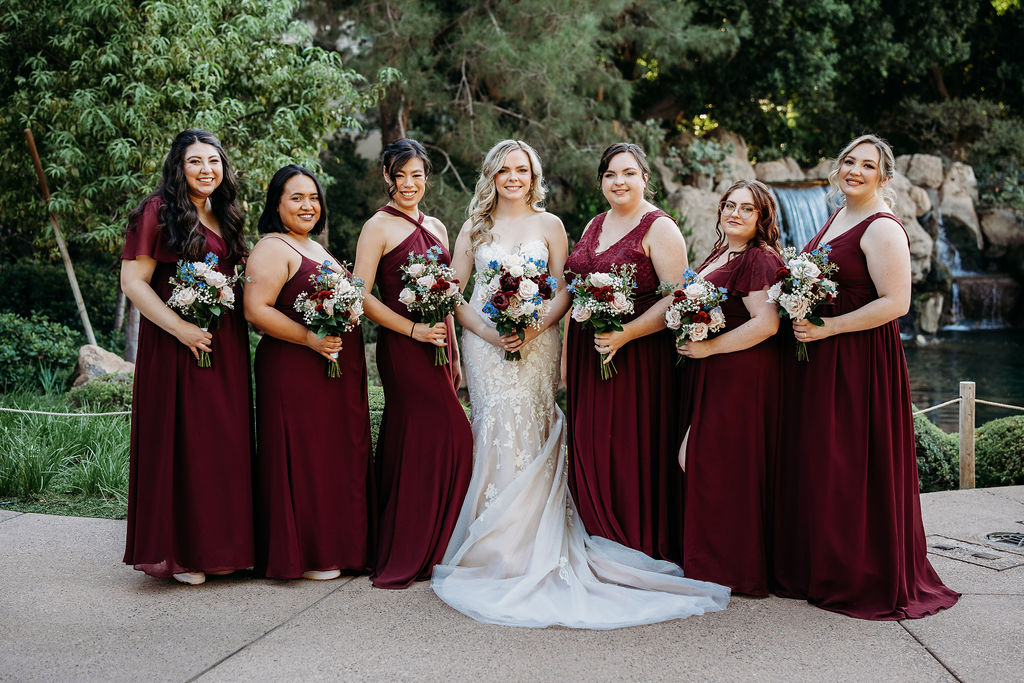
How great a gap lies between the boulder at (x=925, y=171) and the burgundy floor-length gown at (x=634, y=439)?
54.3 ft

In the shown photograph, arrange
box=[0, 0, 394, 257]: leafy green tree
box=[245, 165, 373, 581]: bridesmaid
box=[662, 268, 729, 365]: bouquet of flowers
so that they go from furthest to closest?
1. box=[0, 0, 394, 257]: leafy green tree
2. box=[245, 165, 373, 581]: bridesmaid
3. box=[662, 268, 729, 365]: bouquet of flowers

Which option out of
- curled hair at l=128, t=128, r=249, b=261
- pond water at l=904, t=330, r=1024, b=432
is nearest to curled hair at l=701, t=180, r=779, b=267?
curled hair at l=128, t=128, r=249, b=261

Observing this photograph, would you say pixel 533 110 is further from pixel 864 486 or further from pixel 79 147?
pixel 864 486

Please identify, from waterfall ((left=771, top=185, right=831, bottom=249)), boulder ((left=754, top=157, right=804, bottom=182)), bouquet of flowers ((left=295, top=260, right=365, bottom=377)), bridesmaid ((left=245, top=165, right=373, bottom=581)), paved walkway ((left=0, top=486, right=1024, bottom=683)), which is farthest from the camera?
boulder ((left=754, top=157, right=804, bottom=182))

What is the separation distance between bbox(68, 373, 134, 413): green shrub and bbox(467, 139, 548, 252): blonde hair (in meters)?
5.45

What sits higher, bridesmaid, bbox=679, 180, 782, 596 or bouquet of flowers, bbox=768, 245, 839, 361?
bouquet of flowers, bbox=768, 245, 839, 361

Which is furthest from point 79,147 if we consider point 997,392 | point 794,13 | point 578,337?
point 794,13

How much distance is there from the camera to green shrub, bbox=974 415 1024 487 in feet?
23.2

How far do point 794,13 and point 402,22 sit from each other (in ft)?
34.5

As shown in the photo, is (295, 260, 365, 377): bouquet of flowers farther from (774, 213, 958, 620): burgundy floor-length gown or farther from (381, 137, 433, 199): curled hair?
(774, 213, 958, 620): burgundy floor-length gown

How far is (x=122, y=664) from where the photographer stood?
3.62 meters

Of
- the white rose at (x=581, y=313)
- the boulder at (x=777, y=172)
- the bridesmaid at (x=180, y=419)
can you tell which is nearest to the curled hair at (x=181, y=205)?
the bridesmaid at (x=180, y=419)

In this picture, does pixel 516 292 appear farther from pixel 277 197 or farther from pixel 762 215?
pixel 277 197

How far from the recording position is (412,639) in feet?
12.7
